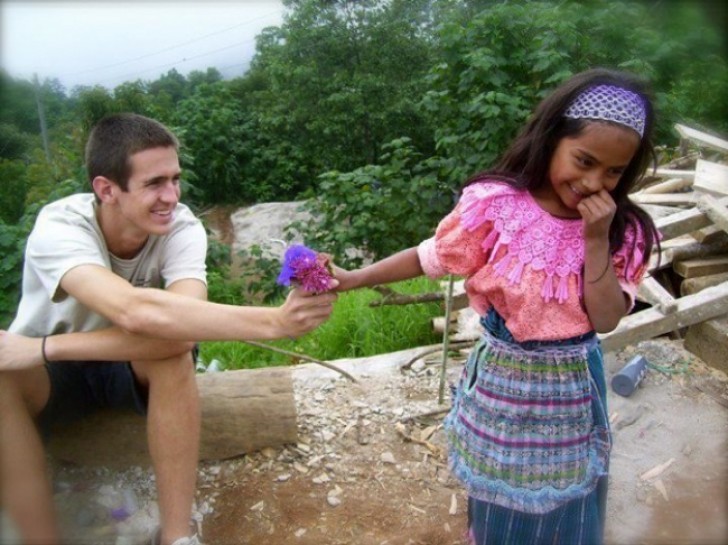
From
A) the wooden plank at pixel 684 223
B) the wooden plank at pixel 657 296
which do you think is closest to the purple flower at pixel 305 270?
the wooden plank at pixel 657 296

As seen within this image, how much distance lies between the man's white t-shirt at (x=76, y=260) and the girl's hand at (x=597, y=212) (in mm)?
1310

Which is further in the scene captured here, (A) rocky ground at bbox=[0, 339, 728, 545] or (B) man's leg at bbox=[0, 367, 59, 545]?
(A) rocky ground at bbox=[0, 339, 728, 545]

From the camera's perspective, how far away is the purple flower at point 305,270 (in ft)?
4.89

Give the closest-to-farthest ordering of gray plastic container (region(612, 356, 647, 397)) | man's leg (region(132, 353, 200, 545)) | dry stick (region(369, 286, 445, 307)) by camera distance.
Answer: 1. man's leg (region(132, 353, 200, 545))
2. gray plastic container (region(612, 356, 647, 397))
3. dry stick (region(369, 286, 445, 307))

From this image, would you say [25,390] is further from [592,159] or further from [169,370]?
[592,159]

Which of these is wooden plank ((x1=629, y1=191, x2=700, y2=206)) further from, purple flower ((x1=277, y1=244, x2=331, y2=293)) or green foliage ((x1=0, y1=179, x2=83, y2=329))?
green foliage ((x1=0, y1=179, x2=83, y2=329))

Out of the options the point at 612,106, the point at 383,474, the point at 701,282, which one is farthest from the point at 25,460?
the point at 701,282

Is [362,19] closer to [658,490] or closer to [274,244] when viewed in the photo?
[658,490]

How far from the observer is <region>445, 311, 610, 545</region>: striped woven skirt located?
1614 millimetres

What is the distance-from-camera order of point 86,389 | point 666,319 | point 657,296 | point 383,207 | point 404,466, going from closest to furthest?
point 86,389 → point 404,466 → point 666,319 → point 657,296 → point 383,207

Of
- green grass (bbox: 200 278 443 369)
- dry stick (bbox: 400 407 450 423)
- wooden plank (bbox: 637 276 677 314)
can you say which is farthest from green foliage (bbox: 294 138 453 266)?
dry stick (bbox: 400 407 450 423)

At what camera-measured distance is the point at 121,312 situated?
5.83ft

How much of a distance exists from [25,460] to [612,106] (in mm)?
1322

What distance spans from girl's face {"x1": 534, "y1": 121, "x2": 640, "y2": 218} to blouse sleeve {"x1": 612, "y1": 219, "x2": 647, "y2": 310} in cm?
16
